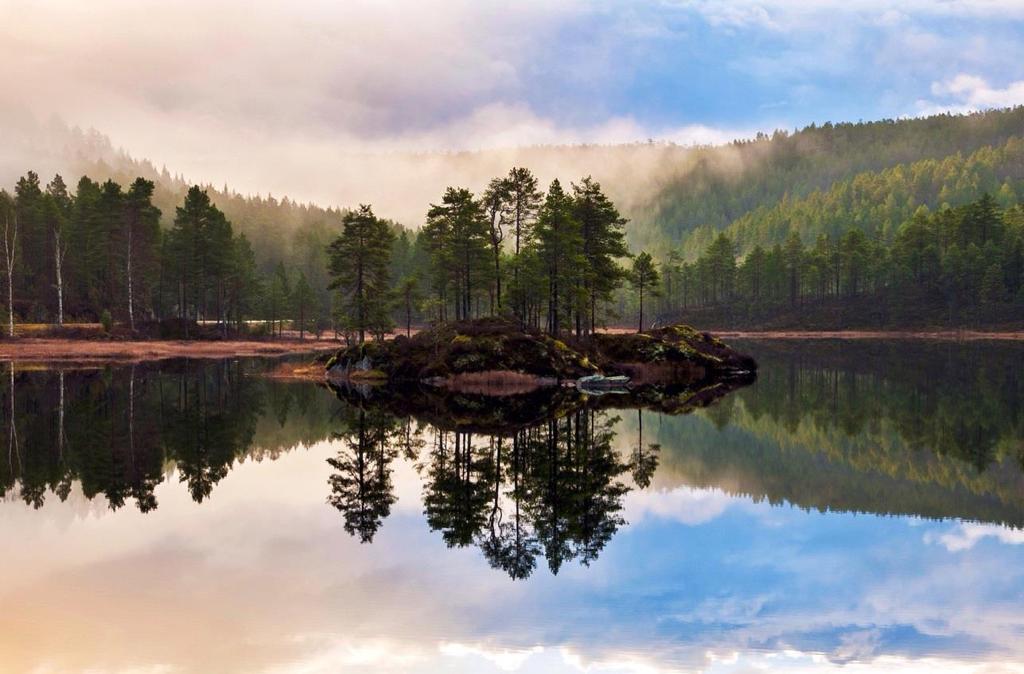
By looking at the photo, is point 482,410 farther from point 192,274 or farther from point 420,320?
point 420,320

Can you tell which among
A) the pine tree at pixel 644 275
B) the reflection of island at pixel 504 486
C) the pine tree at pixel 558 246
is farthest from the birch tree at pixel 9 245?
the reflection of island at pixel 504 486

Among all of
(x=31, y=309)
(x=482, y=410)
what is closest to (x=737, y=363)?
(x=482, y=410)

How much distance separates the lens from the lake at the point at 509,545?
12.6 metres

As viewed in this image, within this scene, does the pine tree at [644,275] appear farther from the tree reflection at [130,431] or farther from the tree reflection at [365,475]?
the tree reflection at [365,475]

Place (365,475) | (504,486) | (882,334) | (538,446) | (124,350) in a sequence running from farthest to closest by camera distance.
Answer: (882,334) → (124,350) → (538,446) → (365,475) → (504,486)

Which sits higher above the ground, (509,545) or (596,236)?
(596,236)

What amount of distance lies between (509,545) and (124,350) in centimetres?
7804

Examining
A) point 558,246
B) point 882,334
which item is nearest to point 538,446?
point 558,246

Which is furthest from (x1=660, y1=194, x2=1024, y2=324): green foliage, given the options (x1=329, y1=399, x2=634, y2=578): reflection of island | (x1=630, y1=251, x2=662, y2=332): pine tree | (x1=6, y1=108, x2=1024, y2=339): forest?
(x1=329, y1=399, x2=634, y2=578): reflection of island

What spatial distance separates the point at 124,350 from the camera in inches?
3295

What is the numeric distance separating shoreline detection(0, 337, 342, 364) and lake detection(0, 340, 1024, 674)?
46471mm

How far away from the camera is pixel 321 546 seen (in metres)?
17.8

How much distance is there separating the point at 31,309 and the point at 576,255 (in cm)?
7523

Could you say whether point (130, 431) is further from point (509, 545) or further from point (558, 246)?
point (558, 246)
